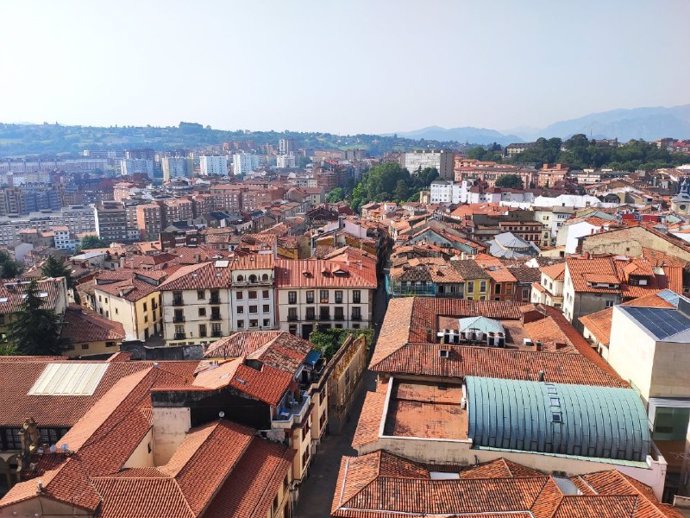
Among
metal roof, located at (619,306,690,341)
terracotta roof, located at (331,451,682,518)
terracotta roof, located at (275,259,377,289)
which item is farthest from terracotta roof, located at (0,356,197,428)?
metal roof, located at (619,306,690,341)

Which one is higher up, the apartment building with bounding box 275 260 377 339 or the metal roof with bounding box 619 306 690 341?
the metal roof with bounding box 619 306 690 341

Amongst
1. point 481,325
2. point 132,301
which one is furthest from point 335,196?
point 481,325

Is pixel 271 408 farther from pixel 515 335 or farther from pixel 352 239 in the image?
pixel 352 239

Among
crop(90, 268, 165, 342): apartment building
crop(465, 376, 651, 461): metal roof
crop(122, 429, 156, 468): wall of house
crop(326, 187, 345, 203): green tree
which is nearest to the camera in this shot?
crop(465, 376, 651, 461): metal roof

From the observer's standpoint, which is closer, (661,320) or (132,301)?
(661,320)

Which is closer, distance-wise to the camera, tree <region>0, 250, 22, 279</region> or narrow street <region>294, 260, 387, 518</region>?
narrow street <region>294, 260, 387, 518</region>

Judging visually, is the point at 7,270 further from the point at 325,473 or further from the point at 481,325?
the point at 481,325

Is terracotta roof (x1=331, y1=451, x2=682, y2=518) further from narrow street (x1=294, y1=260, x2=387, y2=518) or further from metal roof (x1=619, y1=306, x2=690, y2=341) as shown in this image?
metal roof (x1=619, y1=306, x2=690, y2=341)

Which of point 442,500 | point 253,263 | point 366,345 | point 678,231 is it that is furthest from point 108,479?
point 678,231
